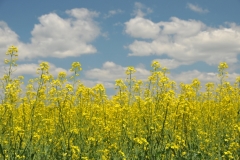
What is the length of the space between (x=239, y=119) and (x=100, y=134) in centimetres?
334

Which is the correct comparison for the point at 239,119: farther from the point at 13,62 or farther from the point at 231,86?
the point at 13,62

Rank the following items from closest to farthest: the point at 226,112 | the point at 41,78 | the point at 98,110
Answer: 1. the point at 41,78
2. the point at 98,110
3. the point at 226,112

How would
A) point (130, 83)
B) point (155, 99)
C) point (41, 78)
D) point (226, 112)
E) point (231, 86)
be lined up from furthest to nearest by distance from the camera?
1. point (231, 86)
2. point (226, 112)
3. point (130, 83)
4. point (155, 99)
5. point (41, 78)

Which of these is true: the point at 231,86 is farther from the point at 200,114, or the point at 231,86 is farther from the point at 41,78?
the point at 41,78

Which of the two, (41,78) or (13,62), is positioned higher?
(13,62)

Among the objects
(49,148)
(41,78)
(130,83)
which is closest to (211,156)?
(130,83)

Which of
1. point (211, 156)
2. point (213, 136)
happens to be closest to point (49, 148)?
point (211, 156)

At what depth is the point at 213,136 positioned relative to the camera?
7.04m

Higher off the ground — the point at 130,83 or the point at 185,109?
the point at 130,83

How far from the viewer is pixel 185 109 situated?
17.3 feet

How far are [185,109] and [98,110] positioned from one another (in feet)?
7.25

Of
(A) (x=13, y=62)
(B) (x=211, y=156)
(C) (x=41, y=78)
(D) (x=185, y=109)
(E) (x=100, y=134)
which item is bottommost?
(B) (x=211, y=156)

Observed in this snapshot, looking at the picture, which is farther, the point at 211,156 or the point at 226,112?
the point at 226,112

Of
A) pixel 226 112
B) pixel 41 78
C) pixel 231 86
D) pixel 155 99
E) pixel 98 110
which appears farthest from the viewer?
pixel 231 86
